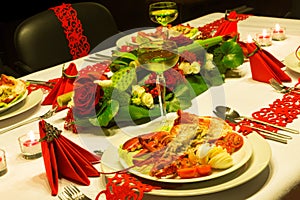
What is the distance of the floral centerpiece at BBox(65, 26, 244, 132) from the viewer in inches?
50.8

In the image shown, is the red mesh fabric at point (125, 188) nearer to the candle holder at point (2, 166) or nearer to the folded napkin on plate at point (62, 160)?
the folded napkin on plate at point (62, 160)

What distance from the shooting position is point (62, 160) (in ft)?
3.66

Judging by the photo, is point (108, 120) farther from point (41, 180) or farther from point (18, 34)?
point (18, 34)

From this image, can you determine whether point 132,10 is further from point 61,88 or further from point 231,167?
point 231,167

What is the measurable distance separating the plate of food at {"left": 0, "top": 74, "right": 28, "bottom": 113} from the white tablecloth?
43mm

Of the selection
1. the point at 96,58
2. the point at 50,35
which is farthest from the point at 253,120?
the point at 50,35

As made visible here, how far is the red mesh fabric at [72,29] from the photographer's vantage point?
229cm

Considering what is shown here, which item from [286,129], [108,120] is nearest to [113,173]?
[108,120]

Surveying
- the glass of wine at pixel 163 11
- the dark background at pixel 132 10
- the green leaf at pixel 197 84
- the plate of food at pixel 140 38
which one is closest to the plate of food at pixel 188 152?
the green leaf at pixel 197 84

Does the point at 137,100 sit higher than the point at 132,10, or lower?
higher

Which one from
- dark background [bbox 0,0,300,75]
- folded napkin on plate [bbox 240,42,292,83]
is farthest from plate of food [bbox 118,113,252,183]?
dark background [bbox 0,0,300,75]

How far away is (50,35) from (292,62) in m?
1.09

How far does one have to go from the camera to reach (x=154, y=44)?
1.19 m

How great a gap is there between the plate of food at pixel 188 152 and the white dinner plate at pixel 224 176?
0.02 meters
